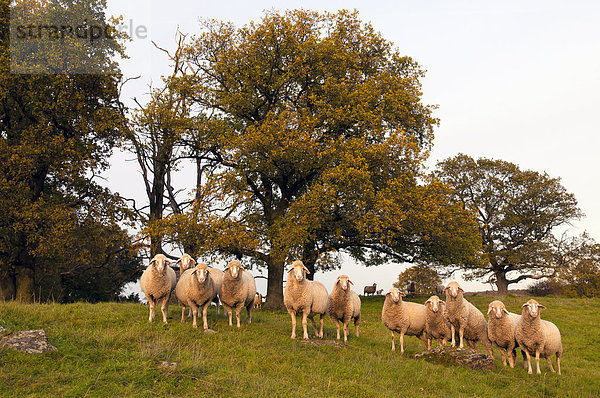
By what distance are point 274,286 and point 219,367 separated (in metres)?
15.9

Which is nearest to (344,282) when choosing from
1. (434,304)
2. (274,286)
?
(434,304)

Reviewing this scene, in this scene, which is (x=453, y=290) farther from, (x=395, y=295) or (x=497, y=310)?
(x=395, y=295)

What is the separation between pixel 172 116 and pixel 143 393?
19643 millimetres

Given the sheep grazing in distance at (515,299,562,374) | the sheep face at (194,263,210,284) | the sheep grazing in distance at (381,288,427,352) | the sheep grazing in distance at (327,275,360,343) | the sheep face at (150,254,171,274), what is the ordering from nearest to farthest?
the sheep grazing in distance at (515,299,562,374) < the sheep face at (194,263,210,284) < the sheep face at (150,254,171,274) < the sheep grazing in distance at (381,288,427,352) < the sheep grazing in distance at (327,275,360,343)

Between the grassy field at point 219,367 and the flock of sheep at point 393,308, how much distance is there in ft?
2.52

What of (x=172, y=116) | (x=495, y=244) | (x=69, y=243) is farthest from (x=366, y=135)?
(x=495, y=244)

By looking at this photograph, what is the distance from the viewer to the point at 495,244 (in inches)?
1644

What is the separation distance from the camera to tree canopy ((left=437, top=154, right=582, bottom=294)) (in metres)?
40.7

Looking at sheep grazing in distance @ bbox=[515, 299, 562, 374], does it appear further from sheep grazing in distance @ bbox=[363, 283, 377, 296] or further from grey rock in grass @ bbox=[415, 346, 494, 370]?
sheep grazing in distance @ bbox=[363, 283, 377, 296]

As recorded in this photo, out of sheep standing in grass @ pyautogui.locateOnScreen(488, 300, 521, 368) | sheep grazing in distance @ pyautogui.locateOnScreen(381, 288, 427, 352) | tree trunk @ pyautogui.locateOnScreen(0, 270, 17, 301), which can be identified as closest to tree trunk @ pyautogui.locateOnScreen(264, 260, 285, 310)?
sheep grazing in distance @ pyautogui.locateOnScreen(381, 288, 427, 352)

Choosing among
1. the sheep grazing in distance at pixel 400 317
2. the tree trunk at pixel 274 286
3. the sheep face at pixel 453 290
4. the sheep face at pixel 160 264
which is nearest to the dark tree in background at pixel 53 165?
the tree trunk at pixel 274 286

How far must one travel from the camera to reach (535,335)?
45.0 feet

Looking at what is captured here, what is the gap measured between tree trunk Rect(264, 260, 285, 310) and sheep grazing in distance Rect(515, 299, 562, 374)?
13.4 m

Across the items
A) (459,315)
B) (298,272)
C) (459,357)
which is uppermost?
(298,272)
